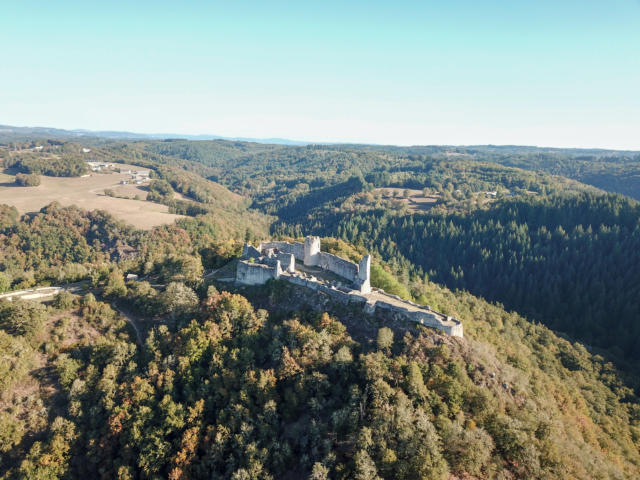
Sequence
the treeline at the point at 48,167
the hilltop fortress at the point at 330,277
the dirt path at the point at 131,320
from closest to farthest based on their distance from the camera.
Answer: the hilltop fortress at the point at 330,277
the dirt path at the point at 131,320
the treeline at the point at 48,167

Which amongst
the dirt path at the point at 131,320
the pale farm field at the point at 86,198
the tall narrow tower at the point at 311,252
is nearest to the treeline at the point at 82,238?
the pale farm field at the point at 86,198

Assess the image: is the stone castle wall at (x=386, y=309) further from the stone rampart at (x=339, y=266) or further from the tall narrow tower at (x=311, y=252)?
the tall narrow tower at (x=311, y=252)

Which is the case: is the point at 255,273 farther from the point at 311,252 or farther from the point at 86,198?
the point at 86,198

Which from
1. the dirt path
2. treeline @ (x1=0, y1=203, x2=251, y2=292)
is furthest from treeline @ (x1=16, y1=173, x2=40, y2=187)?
the dirt path

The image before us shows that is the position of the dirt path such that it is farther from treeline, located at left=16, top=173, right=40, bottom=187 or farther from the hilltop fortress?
treeline, located at left=16, top=173, right=40, bottom=187

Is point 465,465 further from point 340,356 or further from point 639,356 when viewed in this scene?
point 639,356

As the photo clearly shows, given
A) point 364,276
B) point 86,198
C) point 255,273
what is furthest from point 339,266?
point 86,198
